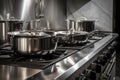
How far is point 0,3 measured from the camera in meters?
1.52

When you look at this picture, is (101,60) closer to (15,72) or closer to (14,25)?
(14,25)

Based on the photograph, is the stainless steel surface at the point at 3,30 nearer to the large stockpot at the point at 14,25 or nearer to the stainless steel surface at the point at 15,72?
the large stockpot at the point at 14,25

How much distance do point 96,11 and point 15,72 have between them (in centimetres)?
225

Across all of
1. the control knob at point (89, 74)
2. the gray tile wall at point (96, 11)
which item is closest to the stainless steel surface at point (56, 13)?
the gray tile wall at point (96, 11)

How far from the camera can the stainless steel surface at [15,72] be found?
72cm

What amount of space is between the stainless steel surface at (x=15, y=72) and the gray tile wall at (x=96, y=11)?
2.12 meters

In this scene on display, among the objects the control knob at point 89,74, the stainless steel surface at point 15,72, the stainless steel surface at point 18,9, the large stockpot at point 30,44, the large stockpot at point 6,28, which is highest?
the stainless steel surface at point 18,9

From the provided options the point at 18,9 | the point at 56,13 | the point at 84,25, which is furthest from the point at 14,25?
the point at 56,13

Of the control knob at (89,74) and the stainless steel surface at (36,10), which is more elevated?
the stainless steel surface at (36,10)

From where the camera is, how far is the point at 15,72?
791mm

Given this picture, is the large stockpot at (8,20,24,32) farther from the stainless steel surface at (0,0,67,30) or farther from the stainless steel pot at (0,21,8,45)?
the stainless steel surface at (0,0,67,30)

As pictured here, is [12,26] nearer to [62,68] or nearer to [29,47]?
[29,47]

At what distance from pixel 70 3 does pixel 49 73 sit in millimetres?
2304

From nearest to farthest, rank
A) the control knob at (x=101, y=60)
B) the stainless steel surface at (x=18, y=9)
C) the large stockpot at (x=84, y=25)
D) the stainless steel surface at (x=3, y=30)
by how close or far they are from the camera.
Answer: the stainless steel surface at (x=3, y=30), the control knob at (x=101, y=60), the stainless steel surface at (x=18, y=9), the large stockpot at (x=84, y=25)
